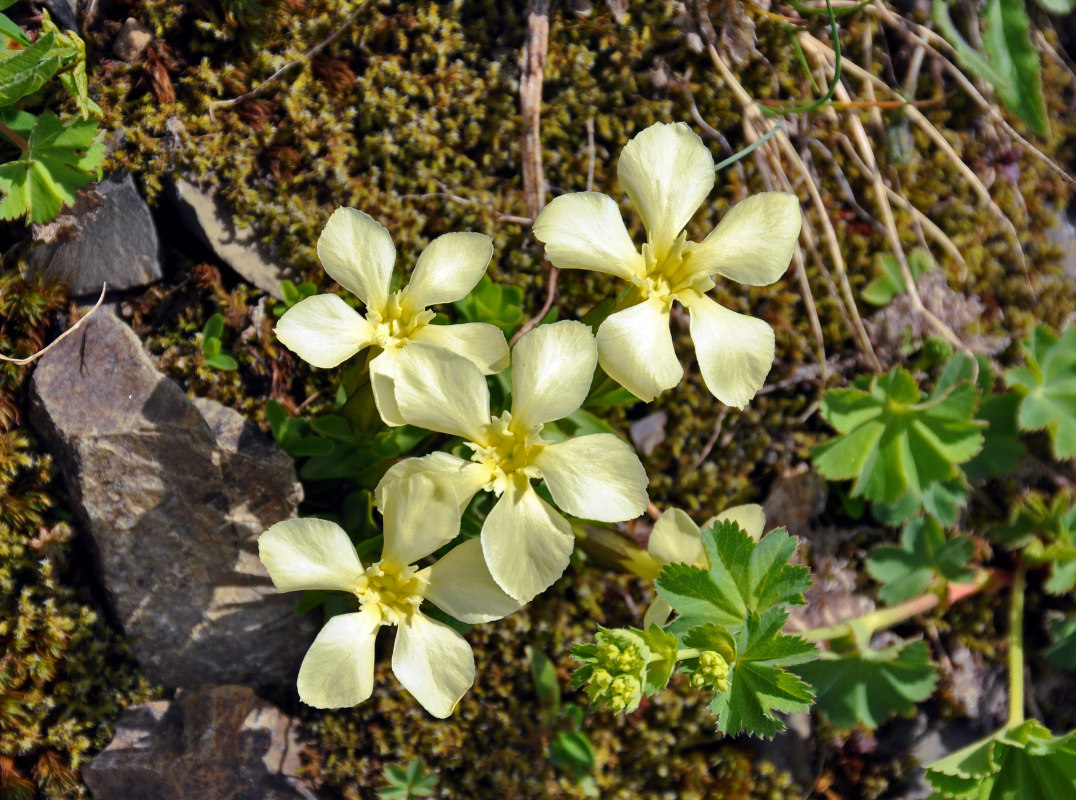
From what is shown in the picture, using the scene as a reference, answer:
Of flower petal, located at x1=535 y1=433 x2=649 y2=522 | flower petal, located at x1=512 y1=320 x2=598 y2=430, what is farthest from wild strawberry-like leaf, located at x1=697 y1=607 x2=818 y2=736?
flower petal, located at x1=512 y1=320 x2=598 y2=430

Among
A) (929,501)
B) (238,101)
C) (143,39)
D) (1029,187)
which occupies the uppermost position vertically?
(143,39)

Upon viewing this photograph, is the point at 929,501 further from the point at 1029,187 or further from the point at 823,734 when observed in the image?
the point at 1029,187

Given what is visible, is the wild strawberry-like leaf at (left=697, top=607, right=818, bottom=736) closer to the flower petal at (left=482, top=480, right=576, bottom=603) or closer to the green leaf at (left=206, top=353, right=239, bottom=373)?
the flower petal at (left=482, top=480, right=576, bottom=603)

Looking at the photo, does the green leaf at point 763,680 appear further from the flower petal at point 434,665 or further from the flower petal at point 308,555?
the flower petal at point 308,555

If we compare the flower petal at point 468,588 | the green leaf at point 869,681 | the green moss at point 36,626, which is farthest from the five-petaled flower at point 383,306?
the green leaf at point 869,681

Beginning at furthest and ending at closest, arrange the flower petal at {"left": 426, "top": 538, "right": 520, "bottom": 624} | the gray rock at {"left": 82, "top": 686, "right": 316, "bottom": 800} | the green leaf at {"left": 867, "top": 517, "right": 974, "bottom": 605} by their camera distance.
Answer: the green leaf at {"left": 867, "top": 517, "right": 974, "bottom": 605} → the gray rock at {"left": 82, "top": 686, "right": 316, "bottom": 800} → the flower petal at {"left": 426, "top": 538, "right": 520, "bottom": 624}

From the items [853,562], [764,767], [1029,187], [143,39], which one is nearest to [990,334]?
[1029,187]
